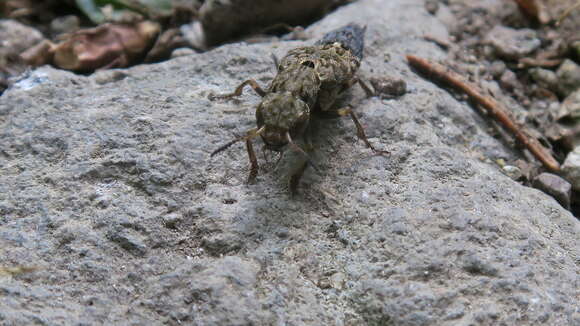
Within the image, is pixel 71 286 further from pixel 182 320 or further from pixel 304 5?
pixel 304 5

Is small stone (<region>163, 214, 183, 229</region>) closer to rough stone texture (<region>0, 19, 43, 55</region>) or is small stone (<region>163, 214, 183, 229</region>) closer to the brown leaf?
the brown leaf

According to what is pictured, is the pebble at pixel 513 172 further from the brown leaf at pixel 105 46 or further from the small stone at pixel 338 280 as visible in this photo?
the brown leaf at pixel 105 46

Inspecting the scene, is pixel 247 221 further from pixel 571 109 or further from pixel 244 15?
pixel 571 109

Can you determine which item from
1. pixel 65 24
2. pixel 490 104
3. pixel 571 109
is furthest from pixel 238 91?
pixel 571 109

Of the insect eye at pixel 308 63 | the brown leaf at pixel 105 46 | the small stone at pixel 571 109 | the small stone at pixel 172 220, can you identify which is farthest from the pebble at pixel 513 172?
the brown leaf at pixel 105 46

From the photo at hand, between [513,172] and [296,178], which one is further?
[513,172]
